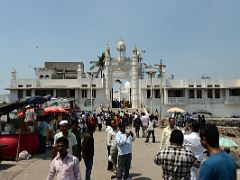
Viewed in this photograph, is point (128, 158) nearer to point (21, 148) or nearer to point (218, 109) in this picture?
point (21, 148)

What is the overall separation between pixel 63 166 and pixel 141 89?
48.8m

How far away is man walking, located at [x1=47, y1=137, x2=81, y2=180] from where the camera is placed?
5258 mm

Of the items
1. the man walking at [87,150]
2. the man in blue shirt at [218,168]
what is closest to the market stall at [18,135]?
the man walking at [87,150]

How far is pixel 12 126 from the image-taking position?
1486 centimetres

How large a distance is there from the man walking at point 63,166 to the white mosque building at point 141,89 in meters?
46.8

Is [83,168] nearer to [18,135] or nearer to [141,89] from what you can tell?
[18,135]

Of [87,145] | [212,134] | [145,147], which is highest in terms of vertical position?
[212,134]

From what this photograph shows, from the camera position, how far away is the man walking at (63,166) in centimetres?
526

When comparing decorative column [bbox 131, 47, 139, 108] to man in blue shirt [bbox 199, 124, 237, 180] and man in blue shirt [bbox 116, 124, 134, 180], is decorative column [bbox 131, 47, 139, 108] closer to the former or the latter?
man in blue shirt [bbox 116, 124, 134, 180]

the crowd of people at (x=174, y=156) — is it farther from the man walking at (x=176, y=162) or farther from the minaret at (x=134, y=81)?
the minaret at (x=134, y=81)

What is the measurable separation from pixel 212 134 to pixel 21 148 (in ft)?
36.9

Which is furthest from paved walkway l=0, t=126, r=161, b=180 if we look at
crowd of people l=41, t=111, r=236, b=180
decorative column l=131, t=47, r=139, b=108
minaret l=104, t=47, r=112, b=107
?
minaret l=104, t=47, r=112, b=107

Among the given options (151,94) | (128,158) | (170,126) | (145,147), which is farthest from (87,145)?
(151,94)

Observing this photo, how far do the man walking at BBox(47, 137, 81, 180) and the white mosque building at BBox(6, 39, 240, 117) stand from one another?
46832mm
